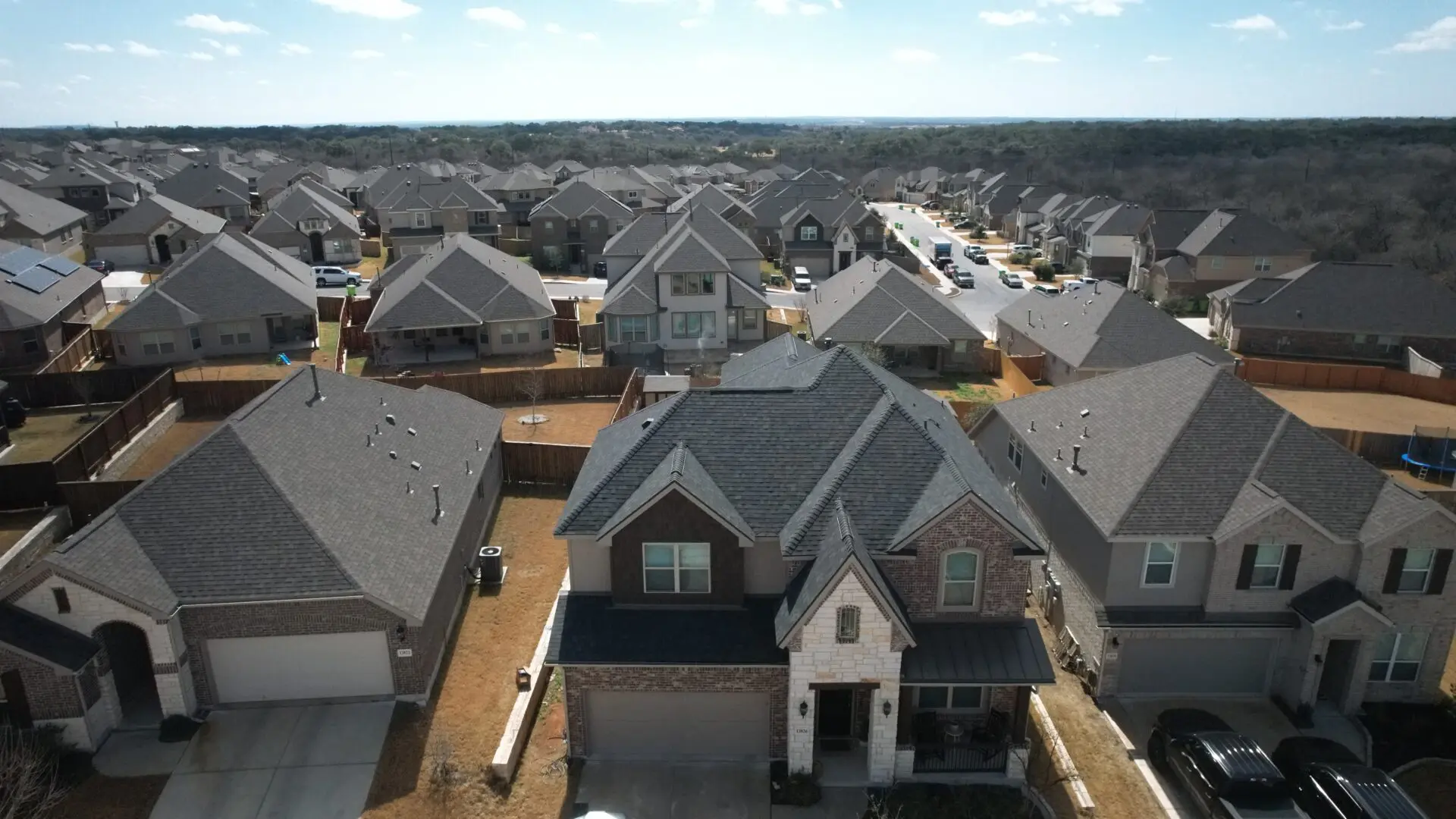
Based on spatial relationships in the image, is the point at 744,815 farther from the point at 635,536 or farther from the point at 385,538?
the point at 385,538

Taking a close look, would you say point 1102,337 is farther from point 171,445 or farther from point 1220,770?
point 171,445

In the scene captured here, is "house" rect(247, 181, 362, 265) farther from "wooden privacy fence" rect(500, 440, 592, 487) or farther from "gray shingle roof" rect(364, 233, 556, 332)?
"wooden privacy fence" rect(500, 440, 592, 487)

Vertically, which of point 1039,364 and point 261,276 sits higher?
point 261,276

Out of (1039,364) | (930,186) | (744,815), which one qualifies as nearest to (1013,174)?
(930,186)

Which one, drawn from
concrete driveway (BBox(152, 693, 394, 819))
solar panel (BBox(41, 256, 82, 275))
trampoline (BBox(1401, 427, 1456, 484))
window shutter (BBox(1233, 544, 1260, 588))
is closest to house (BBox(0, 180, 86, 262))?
solar panel (BBox(41, 256, 82, 275))

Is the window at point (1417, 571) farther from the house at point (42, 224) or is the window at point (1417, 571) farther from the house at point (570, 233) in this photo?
the house at point (42, 224)

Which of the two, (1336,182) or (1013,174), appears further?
(1013,174)
